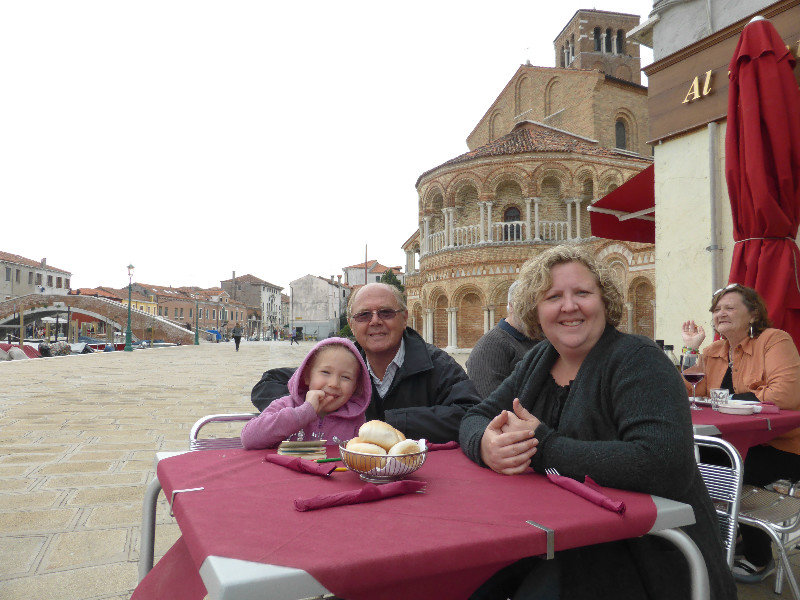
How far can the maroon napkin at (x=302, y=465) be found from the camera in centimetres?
153

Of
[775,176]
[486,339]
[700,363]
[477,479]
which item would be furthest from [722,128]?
[477,479]

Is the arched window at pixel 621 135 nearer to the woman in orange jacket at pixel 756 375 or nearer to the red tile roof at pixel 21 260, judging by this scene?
the woman in orange jacket at pixel 756 375

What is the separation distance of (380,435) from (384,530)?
0.50 meters

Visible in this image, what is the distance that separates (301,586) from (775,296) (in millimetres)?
4148

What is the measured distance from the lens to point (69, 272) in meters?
74.4

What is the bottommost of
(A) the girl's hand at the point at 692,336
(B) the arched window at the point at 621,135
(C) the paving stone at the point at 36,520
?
(C) the paving stone at the point at 36,520

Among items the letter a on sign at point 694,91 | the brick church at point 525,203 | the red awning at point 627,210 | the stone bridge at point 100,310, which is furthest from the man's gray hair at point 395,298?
the stone bridge at point 100,310

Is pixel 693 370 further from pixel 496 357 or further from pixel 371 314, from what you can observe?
pixel 371 314

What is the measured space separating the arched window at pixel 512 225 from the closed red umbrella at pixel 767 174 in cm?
1909

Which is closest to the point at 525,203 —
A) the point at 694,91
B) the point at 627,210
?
the point at 627,210

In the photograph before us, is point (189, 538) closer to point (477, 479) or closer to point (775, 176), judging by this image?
point (477, 479)

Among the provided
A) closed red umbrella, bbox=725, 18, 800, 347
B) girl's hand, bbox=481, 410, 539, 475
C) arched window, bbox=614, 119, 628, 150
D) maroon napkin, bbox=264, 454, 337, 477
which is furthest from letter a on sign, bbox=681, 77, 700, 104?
arched window, bbox=614, 119, 628, 150

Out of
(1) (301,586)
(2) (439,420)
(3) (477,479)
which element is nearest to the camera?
(1) (301,586)

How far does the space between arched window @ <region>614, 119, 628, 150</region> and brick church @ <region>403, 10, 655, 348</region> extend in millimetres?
54
